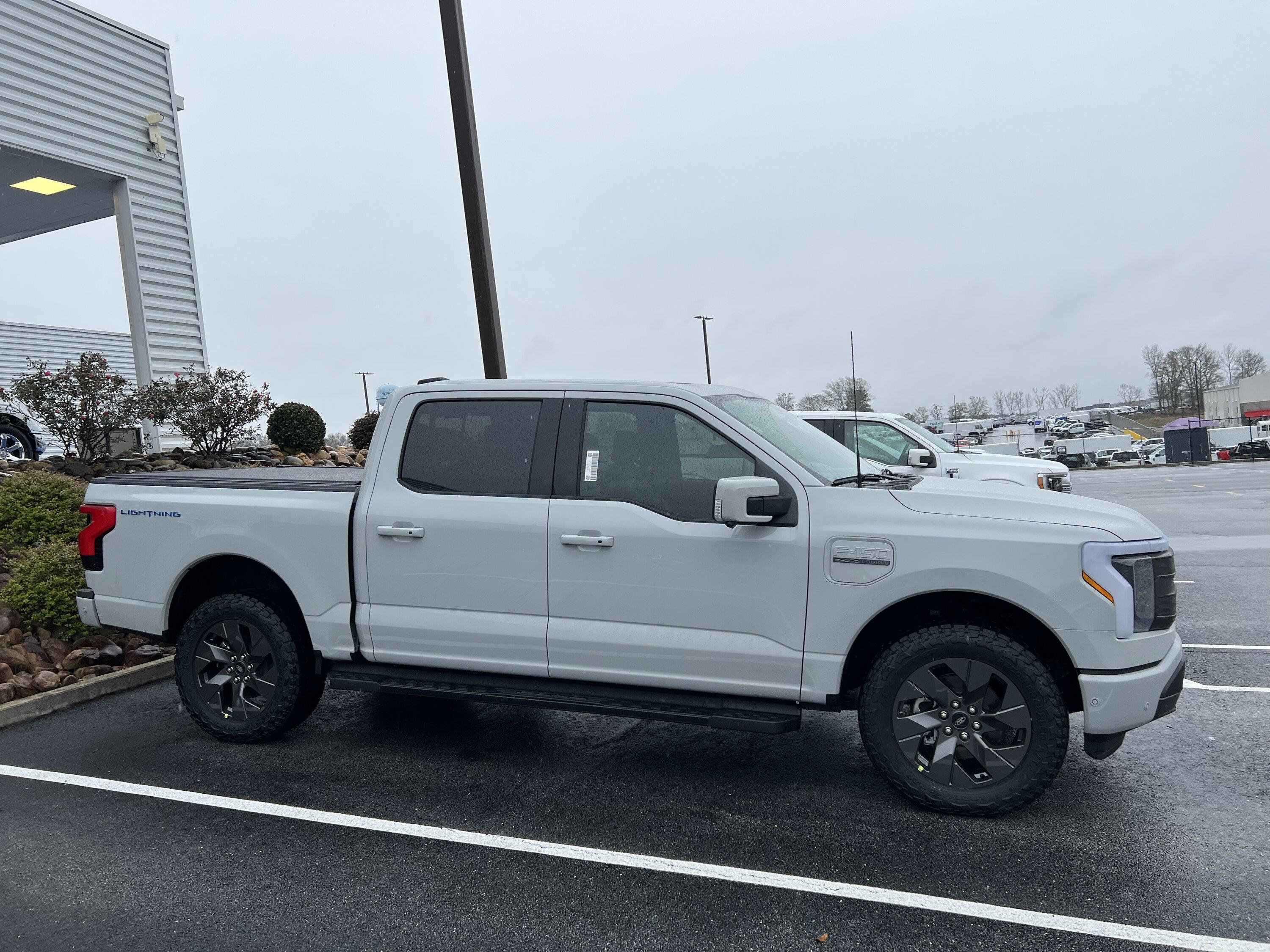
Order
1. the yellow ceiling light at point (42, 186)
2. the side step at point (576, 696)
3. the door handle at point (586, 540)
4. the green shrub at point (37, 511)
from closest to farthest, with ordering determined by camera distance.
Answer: the side step at point (576, 696)
the door handle at point (586, 540)
the green shrub at point (37, 511)
the yellow ceiling light at point (42, 186)

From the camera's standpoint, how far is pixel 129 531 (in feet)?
16.8

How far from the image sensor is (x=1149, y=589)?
368 centimetres

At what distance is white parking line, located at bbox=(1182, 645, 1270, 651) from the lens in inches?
251

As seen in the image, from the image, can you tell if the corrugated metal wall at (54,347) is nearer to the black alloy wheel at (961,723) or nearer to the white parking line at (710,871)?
the white parking line at (710,871)

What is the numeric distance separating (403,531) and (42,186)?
12.8 meters

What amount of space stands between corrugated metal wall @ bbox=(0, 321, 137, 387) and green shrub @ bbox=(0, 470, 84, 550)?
44.5 ft

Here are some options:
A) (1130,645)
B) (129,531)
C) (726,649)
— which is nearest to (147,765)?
(129,531)

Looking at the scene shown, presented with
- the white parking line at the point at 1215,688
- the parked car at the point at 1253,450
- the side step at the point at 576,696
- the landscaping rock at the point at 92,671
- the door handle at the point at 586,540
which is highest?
the door handle at the point at 586,540

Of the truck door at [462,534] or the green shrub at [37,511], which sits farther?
the green shrub at [37,511]

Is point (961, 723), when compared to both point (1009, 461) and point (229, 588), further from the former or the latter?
point (1009, 461)

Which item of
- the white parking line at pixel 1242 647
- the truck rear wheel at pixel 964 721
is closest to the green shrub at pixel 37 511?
the truck rear wheel at pixel 964 721

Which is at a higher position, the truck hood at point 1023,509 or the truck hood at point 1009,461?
the truck hood at point 1023,509

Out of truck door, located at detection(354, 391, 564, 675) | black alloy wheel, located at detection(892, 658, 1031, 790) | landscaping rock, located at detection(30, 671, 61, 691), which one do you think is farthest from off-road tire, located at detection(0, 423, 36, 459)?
black alloy wheel, located at detection(892, 658, 1031, 790)

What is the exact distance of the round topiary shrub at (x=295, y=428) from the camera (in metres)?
13.6
